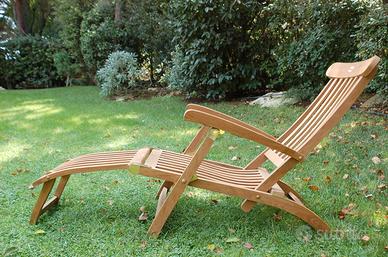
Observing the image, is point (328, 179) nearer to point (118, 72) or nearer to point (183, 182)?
point (183, 182)

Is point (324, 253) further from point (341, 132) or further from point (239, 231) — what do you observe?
point (341, 132)

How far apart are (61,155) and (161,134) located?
1459mm

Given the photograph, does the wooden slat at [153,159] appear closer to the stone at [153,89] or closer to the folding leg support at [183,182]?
the folding leg support at [183,182]

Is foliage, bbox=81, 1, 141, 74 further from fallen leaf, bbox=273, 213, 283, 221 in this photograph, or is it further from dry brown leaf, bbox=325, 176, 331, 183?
fallen leaf, bbox=273, 213, 283, 221

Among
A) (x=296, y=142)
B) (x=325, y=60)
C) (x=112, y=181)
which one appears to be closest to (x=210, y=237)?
(x=296, y=142)

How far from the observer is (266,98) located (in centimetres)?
752

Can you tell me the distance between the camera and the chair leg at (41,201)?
2.76 metres

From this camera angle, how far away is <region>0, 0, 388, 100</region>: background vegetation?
6.67 metres

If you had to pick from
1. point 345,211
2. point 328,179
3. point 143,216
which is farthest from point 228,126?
point 328,179

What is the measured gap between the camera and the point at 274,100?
7.29m

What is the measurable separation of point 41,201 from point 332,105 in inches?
83.3

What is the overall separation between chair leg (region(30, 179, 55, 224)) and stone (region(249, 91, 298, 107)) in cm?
506

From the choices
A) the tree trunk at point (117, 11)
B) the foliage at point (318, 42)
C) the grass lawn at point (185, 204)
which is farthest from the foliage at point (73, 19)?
the foliage at point (318, 42)

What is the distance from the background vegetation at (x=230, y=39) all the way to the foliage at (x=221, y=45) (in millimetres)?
20
